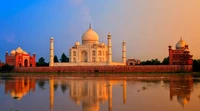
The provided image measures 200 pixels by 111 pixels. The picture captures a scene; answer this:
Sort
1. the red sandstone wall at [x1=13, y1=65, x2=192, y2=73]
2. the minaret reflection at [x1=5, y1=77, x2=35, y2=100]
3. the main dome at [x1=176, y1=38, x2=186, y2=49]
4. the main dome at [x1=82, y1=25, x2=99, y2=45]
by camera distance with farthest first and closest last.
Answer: the main dome at [x1=82, y1=25, x2=99, y2=45] < the main dome at [x1=176, y1=38, x2=186, y2=49] < the red sandstone wall at [x1=13, y1=65, x2=192, y2=73] < the minaret reflection at [x1=5, y1=77, x2=35, y2=100]

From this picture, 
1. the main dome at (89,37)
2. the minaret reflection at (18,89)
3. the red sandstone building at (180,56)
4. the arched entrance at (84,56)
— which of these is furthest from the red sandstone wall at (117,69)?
the minaret reflection at (18,89)

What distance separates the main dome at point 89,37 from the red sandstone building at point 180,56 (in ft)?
35.3

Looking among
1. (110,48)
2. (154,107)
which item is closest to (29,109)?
(154,107)

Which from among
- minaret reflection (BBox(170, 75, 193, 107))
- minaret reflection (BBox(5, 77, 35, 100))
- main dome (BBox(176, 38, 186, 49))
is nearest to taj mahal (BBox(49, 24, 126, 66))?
main dome (BBox(176, 38, 186, 49))

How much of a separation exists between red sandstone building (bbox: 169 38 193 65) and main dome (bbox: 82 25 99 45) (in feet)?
35.3

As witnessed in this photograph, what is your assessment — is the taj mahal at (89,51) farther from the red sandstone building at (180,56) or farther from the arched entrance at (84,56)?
the red sandstone building at (180,56)

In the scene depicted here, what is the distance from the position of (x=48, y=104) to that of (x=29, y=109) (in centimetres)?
102

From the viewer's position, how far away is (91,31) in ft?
140

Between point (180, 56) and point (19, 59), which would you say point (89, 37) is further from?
point (180, 56)

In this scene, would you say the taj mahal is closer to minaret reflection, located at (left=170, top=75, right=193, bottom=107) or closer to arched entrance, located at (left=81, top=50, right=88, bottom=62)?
arched entrance, located at (left=81, top=50, right=88, bottom=62)

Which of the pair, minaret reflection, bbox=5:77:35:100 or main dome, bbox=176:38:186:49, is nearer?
minaret reflection, bbox=5:77:35:100

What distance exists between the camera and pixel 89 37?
139 feet

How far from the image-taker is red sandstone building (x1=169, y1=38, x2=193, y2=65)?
→ 116 ft

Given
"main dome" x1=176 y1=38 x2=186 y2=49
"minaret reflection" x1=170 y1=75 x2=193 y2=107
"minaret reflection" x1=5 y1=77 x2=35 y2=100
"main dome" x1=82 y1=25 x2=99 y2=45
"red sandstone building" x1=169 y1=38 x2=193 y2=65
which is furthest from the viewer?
"main dome" x1=82 y1=25 x2=99 y2=45
